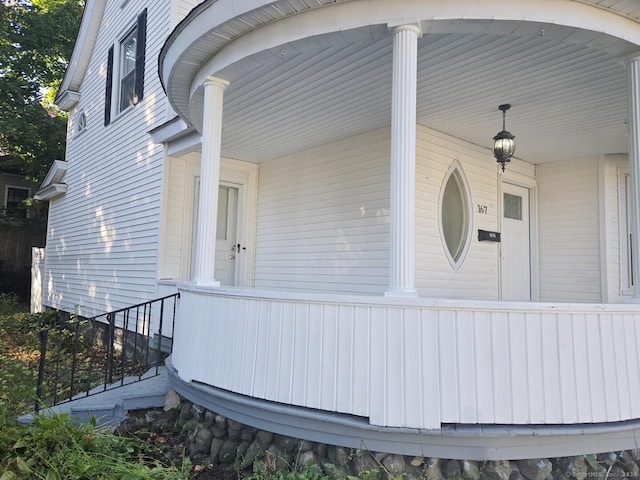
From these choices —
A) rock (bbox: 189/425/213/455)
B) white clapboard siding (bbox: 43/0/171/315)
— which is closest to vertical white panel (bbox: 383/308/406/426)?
rock (bbox: 189/425/213/455)

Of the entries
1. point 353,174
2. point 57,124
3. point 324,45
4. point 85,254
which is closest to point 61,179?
point 85,254

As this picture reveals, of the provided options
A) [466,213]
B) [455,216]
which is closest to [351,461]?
[455,216]

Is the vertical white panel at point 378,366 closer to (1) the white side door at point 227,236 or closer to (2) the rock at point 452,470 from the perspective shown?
(2) the rock at point 452,470

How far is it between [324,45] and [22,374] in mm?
6229

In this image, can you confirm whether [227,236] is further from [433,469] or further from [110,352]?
[433,469]

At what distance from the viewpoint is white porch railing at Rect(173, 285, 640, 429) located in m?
2.67

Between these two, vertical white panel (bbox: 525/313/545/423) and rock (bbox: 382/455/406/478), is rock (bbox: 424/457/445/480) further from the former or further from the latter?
vertical white panel (bbox: 525/313/545/423)

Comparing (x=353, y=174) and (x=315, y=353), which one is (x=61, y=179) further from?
(x=315, y=353)

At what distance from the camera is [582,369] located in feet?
8.96

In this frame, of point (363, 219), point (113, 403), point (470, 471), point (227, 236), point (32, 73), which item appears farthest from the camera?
point (32, 73)

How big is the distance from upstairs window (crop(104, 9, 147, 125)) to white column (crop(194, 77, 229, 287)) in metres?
4.18

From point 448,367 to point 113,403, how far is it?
309 cm

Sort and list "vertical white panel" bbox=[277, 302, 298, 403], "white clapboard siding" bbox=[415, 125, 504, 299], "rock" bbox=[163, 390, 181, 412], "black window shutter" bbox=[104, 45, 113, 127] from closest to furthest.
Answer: "vertical white panel" bbox=[277, 302, 298, 403]
"rock" bbox=[163, 390, 181, 412]
"white clapboard siding" bbox=[415, 125, 504, 299]
"black window shutter" bbox=[104, 45, 113, 127]

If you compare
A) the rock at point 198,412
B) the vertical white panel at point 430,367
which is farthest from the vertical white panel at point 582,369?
the rock at point 198,412
